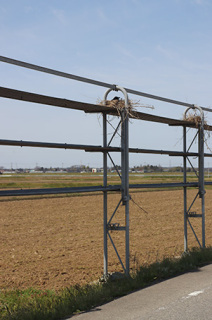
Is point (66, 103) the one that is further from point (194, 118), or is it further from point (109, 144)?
point (194, 118)

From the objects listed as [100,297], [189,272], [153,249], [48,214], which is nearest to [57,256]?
[153,249]

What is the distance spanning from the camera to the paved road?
16.5ft

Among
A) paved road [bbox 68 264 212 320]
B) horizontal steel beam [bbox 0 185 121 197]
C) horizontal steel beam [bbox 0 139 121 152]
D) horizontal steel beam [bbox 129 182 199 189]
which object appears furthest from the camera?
horizontal steel beam [bbox 129 182 199 189]

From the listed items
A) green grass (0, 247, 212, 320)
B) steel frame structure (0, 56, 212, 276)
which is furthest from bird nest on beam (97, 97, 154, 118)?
green grass (0, 247, 212, 320)

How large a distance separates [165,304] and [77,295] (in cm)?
119

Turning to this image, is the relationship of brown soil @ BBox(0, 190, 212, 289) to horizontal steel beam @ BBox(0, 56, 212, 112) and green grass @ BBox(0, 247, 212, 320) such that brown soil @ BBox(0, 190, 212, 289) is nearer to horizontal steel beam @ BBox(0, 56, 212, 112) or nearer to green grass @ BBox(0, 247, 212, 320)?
green grass @ BBox(0, 247, 212, 320)

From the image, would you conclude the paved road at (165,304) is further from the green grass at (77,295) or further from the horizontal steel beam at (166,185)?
the horizontal steel beam at (166,185)

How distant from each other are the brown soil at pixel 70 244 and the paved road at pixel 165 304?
1.43 meters

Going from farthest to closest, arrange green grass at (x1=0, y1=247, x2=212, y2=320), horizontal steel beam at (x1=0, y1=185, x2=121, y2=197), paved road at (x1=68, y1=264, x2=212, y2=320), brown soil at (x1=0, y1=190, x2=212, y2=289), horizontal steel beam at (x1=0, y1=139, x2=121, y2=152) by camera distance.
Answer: brown soil at (x1=0, y1=190, x2=212, y2=289) → horizontal steel beam at (x1=0, y1=139, x2=121, y2=152) → horizontal steel beam at (x1=0, y1=185, x2=121, y2=197) → green grass at (x1=0, y1=247, x2=212, y2=320) → paved road at (x1=68, y1=264, x2=212, y2=320)

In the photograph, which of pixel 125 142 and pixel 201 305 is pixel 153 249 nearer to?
pixel 125 142

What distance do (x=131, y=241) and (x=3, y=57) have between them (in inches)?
297

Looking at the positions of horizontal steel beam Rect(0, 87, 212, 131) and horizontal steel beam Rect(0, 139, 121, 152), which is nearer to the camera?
horizontal steel beam Rect(0, 139, 121, 152)

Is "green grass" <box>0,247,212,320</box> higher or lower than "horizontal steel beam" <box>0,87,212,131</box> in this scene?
lower

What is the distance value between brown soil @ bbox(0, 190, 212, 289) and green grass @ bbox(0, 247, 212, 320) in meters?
0.56
